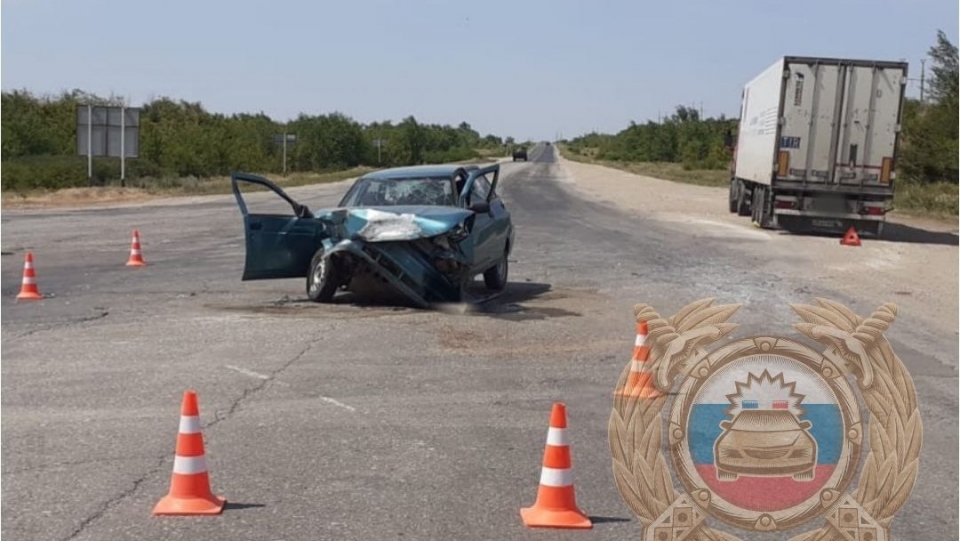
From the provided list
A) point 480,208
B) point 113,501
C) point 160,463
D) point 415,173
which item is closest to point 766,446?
point 113,501

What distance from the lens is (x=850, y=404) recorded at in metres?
3.41

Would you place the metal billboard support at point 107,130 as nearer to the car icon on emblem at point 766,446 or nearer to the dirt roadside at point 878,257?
the dirt roadside at point 878,257

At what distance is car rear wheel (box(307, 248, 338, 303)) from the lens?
12656 mm

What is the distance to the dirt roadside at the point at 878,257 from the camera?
15516mm

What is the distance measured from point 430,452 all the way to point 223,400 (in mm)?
2047

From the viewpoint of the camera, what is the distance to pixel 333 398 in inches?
323

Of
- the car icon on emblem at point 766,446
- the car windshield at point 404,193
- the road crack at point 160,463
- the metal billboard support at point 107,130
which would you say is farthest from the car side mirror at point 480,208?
the metal billboard support at point 107,130

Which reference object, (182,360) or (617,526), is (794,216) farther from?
(617,526)

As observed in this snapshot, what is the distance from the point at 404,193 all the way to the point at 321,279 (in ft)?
5.43

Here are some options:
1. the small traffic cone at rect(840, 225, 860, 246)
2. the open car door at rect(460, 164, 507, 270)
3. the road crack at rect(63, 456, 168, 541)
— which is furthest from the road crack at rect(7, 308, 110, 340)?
the small traffic cone at rect(840, 225, 860, 246)

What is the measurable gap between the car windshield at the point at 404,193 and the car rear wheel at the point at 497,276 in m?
1.46

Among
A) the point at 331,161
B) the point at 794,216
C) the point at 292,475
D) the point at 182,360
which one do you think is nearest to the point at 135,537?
the point at 292,475

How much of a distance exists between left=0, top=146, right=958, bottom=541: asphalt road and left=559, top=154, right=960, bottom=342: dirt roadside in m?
0.84

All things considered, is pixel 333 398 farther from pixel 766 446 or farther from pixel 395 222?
pixel 766 446
